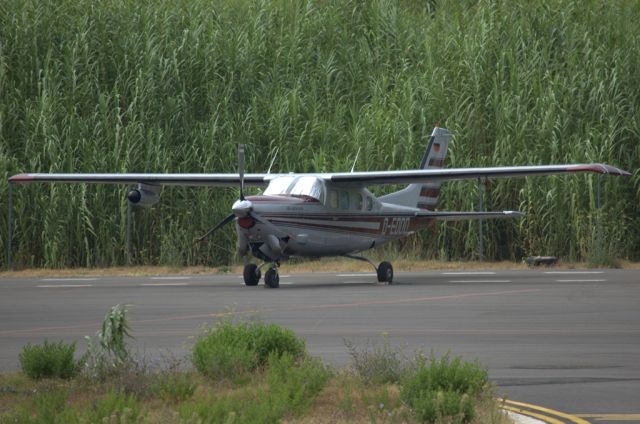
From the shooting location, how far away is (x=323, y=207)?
26.4 m

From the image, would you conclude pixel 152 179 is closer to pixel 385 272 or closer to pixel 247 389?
pixel 385 272

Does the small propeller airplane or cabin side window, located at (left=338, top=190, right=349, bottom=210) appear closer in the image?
the small propeller airplane

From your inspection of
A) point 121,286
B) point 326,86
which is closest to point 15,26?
point 326,86

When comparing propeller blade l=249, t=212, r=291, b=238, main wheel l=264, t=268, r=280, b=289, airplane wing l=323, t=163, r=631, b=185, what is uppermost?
airplane wing l=323, t=163, r=631, b=185

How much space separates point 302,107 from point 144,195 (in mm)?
9445

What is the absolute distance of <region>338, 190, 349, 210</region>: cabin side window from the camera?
26952mm

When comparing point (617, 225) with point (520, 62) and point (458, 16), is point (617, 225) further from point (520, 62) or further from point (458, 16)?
point (458, 16)

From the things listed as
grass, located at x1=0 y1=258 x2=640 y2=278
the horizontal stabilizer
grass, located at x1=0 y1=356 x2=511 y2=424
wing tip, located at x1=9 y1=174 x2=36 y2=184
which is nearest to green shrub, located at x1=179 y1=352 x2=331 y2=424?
grass, located at x1=0 y1=356 x2=511 y2=424

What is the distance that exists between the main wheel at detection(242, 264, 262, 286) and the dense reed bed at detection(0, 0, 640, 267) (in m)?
6.27

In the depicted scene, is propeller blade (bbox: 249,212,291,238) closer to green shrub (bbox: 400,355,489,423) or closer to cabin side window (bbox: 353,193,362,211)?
cabin side window (bbox: 353,193,362,211)

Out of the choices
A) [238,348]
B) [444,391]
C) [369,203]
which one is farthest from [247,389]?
[369,203]

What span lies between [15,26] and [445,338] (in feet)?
89.8

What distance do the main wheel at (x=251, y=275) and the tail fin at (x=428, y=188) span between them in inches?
212

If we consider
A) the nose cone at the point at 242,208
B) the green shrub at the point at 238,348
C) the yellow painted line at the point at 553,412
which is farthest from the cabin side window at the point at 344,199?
the yellow painted line at the point at 553,412
